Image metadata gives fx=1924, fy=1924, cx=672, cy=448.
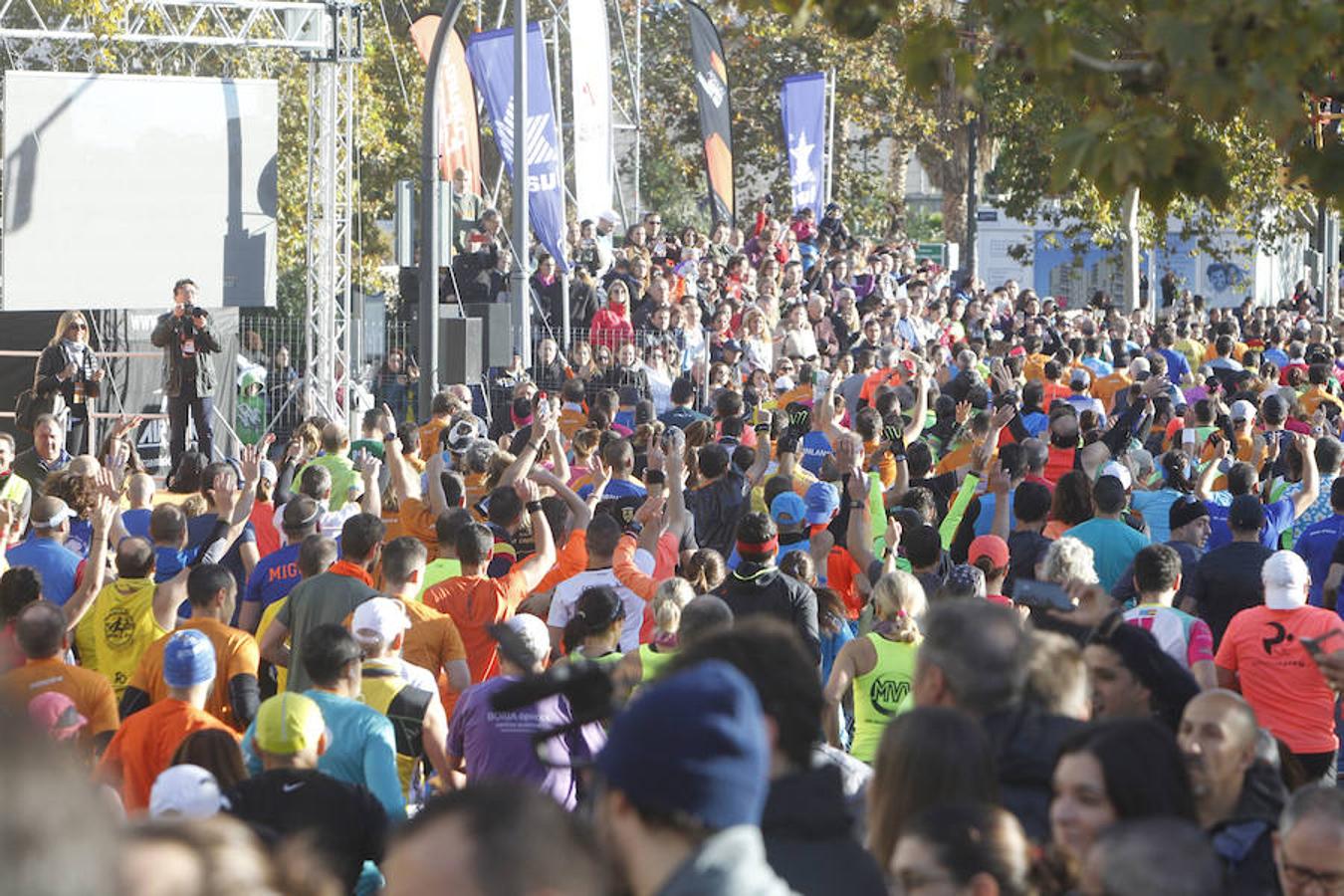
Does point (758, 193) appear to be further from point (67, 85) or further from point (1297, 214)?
point (67, 85)

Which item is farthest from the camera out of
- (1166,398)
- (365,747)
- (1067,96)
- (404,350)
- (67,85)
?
(404,350)

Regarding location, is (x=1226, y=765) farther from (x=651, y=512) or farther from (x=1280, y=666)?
(x=651, y=512)

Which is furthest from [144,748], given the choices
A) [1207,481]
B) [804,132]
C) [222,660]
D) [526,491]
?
[804,132]

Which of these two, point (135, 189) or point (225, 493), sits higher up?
point (135, 189)

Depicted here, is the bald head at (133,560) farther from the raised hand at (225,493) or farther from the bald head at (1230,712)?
the bald head at (1230,712)

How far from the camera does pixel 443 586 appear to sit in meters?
8.34

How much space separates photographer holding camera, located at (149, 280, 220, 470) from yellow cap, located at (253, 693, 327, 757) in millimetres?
13429

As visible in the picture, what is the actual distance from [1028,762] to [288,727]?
2.08m

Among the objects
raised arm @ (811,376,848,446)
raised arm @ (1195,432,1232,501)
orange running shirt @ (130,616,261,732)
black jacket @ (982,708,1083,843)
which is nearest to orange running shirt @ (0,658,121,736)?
orange running shirt @ (130,616,261,732)

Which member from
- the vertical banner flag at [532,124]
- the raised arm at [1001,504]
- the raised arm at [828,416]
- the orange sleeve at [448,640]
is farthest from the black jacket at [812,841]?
the vertical banner flag at [532,124]

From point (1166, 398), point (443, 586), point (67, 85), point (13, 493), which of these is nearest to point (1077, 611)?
point (443, 586)

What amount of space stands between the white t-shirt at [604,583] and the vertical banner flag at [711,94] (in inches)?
851

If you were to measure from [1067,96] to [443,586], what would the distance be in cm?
401

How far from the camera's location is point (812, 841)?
3775 mm
